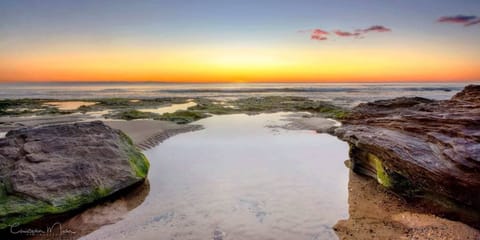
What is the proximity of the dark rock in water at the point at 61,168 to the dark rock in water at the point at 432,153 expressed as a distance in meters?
5.47

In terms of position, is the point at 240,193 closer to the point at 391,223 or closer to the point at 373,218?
the point at 373,218

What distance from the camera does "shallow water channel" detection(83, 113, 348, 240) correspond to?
5.02 m

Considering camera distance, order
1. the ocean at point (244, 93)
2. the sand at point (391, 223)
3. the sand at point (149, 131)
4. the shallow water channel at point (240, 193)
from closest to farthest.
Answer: the sand at point (391, 223) < the shallow water channel at point (240, 193) < the sand at point (149, 131) < the ocean at point (244, 93)

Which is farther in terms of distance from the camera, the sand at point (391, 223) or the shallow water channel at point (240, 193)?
the shallow water channel at point (240, 193)

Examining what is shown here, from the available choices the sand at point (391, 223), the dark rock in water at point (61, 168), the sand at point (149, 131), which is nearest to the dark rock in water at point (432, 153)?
the sand at point (391, 223)

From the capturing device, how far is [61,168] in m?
5.96

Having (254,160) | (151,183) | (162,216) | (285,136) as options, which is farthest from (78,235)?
(285,136)

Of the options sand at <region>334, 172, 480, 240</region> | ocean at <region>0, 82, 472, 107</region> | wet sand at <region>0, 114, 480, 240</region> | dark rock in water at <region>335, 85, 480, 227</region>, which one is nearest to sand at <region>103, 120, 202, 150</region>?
wet sand at <region>0, 114, 480, 240</region>

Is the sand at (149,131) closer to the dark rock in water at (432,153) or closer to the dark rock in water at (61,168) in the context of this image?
the dark rock in water at (61,168)

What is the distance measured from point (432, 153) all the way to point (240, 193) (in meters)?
3.78

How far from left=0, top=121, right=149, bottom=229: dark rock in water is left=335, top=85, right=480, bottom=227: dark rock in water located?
547cm

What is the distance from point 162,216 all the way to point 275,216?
82.2 inches

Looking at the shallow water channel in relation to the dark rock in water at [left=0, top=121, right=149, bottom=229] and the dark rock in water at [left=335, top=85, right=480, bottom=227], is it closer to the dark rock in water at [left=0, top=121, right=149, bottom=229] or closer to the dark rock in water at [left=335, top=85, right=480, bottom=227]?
the dark rock in water at [left=0, top=121, right=149, bottom=229]

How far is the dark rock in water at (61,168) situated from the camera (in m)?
5.11
